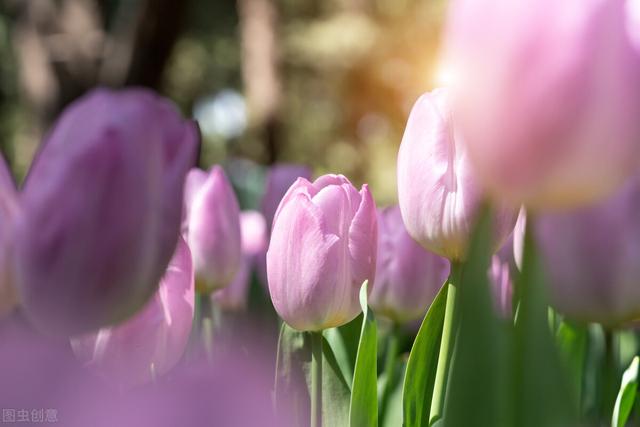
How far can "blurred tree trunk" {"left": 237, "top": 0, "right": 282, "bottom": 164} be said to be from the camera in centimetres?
366

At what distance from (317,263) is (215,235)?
20 centimetres

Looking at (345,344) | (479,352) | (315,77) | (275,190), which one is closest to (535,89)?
(479,352)

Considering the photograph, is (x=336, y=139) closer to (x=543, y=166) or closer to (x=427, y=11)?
(x=427, y=11)

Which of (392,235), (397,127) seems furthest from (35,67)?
(397,127)

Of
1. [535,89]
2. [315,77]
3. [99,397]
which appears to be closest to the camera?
[535,89]

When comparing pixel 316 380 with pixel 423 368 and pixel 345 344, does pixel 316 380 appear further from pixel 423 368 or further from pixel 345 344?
pixel 345 344

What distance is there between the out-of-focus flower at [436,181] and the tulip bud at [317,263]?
0.03 meters

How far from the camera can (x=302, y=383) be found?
459 millimetres

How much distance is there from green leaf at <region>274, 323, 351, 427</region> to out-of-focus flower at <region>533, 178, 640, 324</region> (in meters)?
0.16

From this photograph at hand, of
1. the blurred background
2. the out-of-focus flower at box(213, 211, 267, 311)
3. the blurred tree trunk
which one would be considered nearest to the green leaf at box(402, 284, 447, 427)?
the out-of-focus flower at box(213, 211, 267, 311)

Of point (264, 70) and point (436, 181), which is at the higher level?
point (436, 181)

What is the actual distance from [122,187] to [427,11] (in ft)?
29.1

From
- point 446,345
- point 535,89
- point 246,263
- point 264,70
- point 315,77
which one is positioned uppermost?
point 535,89

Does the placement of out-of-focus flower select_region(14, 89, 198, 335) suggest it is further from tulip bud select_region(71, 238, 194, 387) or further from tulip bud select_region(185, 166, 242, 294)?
tulip bud select_region(185, 166, 242, 294)
